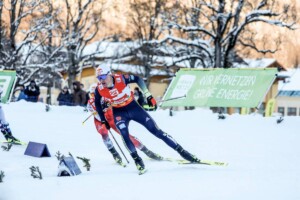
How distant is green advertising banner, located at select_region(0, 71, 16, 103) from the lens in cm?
1841

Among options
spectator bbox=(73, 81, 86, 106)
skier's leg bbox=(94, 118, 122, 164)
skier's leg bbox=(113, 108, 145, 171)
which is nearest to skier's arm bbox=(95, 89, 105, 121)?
skier's leg bbox=(113, 108, 145, 171)

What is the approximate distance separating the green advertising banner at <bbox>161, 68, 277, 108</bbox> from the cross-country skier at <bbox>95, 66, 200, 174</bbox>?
5.33m

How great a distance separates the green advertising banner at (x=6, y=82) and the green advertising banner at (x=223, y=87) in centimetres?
555

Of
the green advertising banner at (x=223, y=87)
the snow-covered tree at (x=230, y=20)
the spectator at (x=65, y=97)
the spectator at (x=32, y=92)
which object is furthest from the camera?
the snow-covered tree at (x=230, y=20)

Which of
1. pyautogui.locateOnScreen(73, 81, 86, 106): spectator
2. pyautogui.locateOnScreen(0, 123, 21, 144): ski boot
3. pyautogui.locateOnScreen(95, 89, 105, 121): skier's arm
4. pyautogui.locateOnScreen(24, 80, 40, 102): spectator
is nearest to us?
pyautogui.locateOnScreen(95, 89, 105, 121): skier's arm

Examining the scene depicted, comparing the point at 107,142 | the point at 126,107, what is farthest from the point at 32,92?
the point at 126,107

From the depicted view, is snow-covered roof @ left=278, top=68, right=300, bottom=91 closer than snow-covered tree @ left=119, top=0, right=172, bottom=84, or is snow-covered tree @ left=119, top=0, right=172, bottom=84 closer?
snow-covered roof @ left=278, top=68, right=300, bottom=91

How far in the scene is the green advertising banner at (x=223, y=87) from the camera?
14.7 meters

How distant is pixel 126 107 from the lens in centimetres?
889

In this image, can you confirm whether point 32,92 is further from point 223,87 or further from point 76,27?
point 76,27

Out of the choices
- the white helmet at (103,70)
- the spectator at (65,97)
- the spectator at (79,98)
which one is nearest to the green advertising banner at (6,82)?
the spectator at (65,97)

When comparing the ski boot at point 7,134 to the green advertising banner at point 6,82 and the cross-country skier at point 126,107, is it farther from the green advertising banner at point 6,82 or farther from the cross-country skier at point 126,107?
the green advertising banner at point 6,82

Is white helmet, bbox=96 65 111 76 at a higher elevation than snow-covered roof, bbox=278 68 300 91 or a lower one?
higher

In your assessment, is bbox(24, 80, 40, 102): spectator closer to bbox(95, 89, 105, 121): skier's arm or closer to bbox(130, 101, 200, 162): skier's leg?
bbox(95, 89, 105, 121): skier's arm
